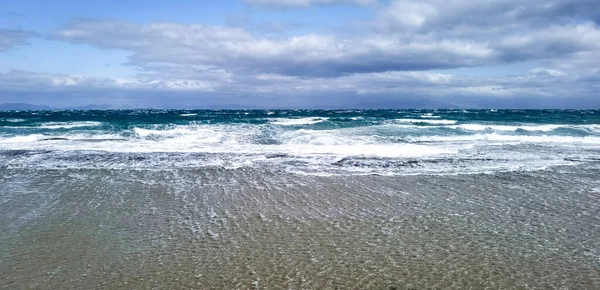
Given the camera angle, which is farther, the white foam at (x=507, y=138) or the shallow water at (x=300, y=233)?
the white foam at (x=507, y=138)

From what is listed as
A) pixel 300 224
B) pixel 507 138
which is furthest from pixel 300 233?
pixel 507 138

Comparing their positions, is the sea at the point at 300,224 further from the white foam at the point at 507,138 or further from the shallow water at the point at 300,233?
the white foam at the point at 507,138

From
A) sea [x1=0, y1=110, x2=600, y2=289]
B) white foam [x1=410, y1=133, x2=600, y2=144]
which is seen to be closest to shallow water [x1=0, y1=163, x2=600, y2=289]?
sea [x1=0, y1=110, x2=600, y2=289]

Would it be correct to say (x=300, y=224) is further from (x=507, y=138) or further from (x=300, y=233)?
(x=507, y=138)

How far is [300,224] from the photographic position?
771 centimetres

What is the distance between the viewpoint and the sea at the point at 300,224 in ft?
17.9

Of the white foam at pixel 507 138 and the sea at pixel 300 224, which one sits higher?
the white foam at pixel 507 138

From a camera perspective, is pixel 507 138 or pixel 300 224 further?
pixel 507 138

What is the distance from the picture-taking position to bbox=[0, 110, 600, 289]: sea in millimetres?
5465

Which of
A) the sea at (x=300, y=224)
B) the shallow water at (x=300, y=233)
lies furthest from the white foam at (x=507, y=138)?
the shallow water at (x=300, y=233)

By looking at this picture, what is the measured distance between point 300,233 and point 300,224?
526 millimetres

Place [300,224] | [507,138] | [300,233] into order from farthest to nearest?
1. [507,138]
2. [300,224]
3. [300,233]

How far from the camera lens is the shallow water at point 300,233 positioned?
17.7ft

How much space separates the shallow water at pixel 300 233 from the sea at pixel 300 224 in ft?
0.10
